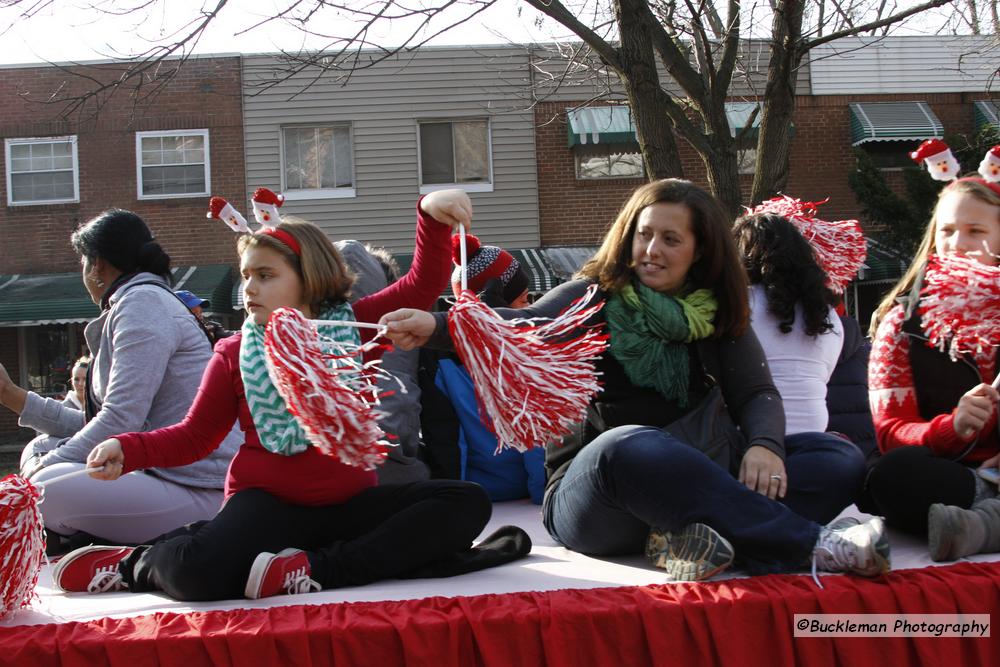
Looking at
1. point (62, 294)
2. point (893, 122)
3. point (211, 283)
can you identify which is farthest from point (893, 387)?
point (893, 122)

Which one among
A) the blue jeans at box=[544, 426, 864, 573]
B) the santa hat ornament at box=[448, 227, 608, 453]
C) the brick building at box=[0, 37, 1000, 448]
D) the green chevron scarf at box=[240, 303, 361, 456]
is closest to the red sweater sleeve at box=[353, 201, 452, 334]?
the green chevron scarf at box=[240, 303, 361, 456]

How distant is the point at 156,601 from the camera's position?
2170 mm

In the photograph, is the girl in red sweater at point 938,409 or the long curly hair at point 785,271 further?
the long curly hair at point 785,271

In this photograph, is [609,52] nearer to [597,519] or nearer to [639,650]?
[597,519]

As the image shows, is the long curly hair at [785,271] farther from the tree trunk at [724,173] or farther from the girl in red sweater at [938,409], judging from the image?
the tree trunk at [724,173]

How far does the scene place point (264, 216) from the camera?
8.11 feet

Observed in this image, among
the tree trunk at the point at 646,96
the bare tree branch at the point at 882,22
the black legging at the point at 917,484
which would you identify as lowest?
the black legging at the point at 917,484

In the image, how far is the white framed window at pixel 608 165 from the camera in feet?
43.8

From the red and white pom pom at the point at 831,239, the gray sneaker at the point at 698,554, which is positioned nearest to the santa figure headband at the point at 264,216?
the gray sneaker at the point at 698,554

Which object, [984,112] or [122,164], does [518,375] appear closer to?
[122,164]

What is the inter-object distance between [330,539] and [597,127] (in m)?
11.2

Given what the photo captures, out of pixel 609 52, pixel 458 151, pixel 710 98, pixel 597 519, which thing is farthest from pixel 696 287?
pixel 458 151

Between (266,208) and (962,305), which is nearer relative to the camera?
(962,305)

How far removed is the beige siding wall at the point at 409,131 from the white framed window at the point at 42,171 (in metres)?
2.56
